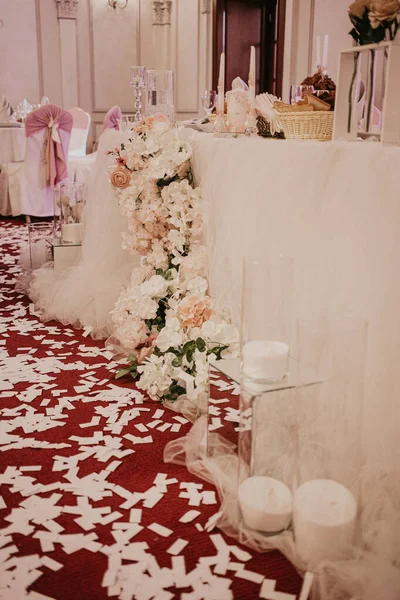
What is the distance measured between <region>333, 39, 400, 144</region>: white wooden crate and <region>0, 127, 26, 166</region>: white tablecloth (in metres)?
5.32

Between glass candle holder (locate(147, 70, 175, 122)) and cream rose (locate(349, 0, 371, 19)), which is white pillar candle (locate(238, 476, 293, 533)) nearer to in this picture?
cream rose (locate(349, 0, 371, 19))

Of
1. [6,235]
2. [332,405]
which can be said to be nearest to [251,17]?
[6,235]

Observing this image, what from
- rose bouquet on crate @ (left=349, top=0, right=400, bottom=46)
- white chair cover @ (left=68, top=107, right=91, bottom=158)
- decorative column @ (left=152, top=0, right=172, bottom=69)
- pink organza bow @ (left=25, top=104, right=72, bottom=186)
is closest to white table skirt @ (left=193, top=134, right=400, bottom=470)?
rose bouquet on crate @ (left=349, top=0, right=400, bottom=46)

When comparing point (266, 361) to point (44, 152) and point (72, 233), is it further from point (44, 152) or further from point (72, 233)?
point (44, 152)

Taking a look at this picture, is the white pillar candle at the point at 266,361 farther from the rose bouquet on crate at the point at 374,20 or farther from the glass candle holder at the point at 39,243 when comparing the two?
the glass candle holder at the point at 39,243

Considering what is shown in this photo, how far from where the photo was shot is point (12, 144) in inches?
255

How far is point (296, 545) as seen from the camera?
4.68ft

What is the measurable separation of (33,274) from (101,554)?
2637mm

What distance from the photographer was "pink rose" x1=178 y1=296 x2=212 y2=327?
226cm

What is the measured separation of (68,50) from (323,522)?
27.5ft

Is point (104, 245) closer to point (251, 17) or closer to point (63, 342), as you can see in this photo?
point (63, 342)

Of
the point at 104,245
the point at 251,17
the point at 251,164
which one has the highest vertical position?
the point at 251,17

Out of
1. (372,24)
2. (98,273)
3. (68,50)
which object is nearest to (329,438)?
(372,24)

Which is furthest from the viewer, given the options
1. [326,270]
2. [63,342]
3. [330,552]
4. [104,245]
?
[104,245]
